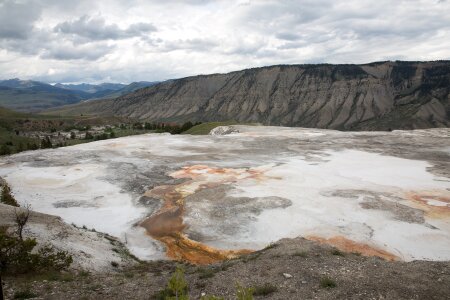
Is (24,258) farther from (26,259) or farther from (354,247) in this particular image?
(354,247)

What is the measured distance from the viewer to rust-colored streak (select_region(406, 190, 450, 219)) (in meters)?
23.5

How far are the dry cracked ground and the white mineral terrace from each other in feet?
0.38

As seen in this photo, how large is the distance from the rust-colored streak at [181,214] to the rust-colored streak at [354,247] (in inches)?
167

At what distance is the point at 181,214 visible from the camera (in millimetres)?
24578

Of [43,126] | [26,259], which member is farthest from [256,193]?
[43,126]

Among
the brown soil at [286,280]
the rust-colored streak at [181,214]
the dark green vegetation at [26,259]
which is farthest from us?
the rust-colored streak at [181,214]

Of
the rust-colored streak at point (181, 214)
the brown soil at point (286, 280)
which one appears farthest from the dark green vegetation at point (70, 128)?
the brown soil at point (286, 280)

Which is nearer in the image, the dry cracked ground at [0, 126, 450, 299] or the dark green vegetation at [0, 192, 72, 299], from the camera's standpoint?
the dry cracked ground at [0, 126, 450, 299]

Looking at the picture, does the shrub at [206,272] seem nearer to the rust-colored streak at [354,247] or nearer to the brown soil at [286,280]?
the brown soil at [286,280]

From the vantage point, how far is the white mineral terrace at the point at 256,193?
2066 cm

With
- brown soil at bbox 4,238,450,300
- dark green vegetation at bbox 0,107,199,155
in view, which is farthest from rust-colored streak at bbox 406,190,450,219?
dark green vegetation at bbox 0,107,199,155

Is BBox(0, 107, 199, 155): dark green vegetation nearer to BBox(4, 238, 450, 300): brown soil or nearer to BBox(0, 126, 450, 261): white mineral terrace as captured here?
BBox(0, 126, 450, 261): white mineral terrace

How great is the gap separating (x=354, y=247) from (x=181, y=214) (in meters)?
10.7

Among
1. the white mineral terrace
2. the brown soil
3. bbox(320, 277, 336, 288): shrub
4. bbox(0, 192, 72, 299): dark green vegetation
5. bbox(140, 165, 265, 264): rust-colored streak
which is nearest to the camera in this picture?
the brown soil
